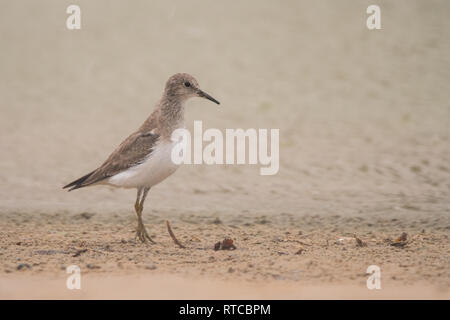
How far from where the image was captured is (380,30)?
653 inches

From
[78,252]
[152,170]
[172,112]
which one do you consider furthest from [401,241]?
[78,252]

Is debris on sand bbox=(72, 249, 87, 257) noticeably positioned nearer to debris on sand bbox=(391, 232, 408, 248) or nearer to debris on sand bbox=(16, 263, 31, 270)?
A: debris on sand bbox=(16, 263, 31, 270)

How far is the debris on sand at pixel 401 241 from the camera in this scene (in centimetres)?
740

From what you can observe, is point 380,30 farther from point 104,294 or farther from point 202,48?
point 104,294

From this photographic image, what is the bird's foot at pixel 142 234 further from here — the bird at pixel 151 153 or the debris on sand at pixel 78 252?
the debris on sand at pixel 78 252

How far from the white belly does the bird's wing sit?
66 mm

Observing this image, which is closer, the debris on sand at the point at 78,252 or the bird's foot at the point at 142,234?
the debris on sand at the point at 78,252

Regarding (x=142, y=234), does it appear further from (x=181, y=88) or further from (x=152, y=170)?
(x=181, y=88)

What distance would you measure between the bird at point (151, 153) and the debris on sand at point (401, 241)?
238cm

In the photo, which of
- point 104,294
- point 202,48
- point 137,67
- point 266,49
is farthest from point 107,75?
point 104,294

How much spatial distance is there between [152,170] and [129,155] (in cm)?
37

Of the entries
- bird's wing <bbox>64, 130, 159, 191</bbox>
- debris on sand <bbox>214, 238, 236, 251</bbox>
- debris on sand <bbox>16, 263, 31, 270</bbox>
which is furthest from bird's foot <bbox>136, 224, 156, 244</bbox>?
debris on sand <bbox>16, 263, 31, 270</bbox>

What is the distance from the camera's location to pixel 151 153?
296 inches

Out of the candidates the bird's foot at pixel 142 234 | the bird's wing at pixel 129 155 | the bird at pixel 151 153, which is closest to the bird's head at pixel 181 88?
the bird at pixel 151 153
